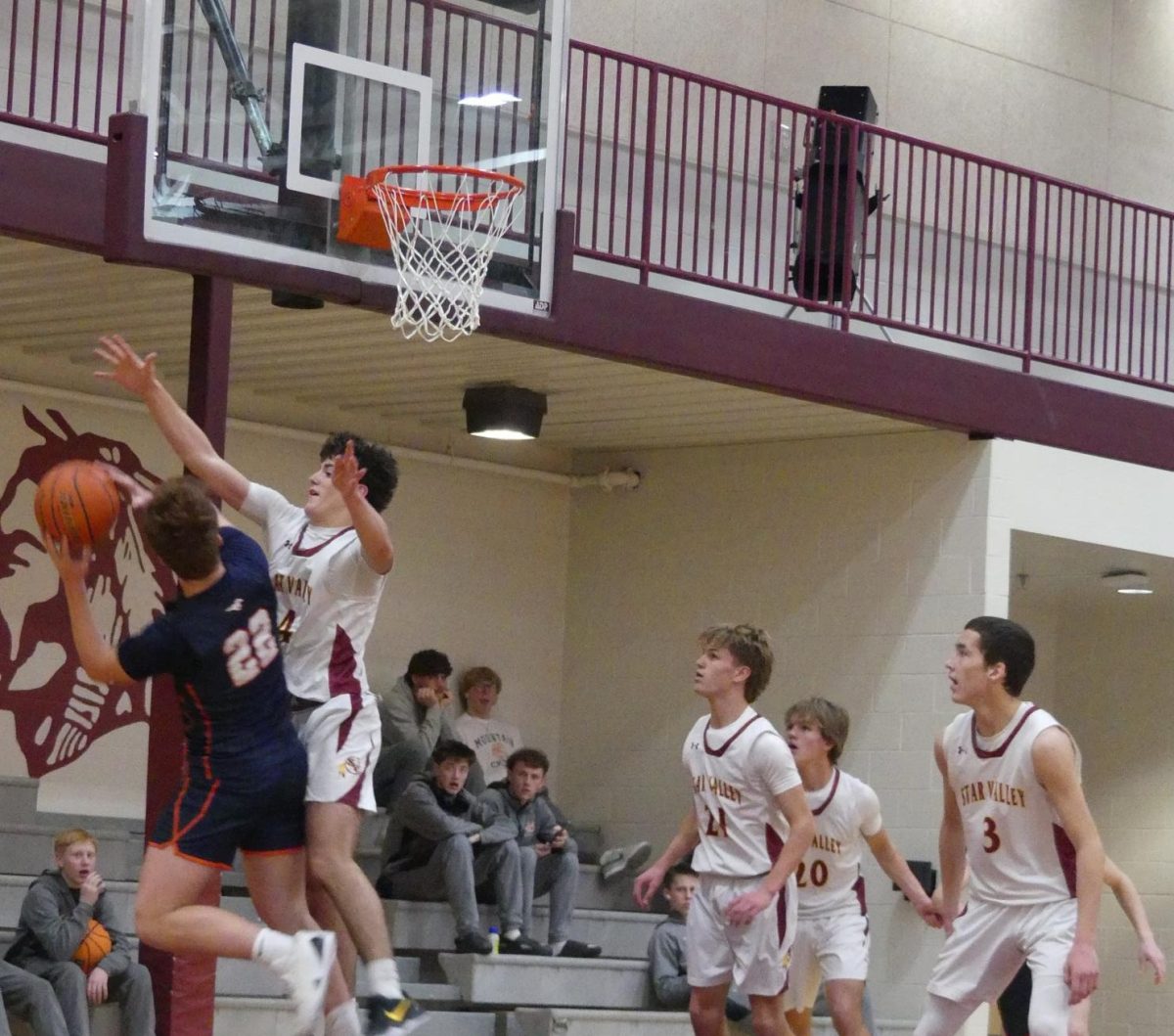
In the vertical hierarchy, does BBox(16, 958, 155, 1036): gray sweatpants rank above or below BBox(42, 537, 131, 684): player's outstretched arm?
below

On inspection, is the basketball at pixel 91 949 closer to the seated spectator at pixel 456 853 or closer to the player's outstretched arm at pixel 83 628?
the seated spectator at pixel 456 853

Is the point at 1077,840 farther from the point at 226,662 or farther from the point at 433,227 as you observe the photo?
the point at 433,227

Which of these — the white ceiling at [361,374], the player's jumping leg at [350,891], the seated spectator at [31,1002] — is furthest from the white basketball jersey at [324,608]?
the white ceiling at [361,374]

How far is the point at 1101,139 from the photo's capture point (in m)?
17.5

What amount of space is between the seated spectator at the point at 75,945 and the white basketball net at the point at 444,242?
9.41 feet

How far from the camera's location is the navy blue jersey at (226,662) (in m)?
6.59

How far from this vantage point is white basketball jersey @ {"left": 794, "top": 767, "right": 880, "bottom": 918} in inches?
377

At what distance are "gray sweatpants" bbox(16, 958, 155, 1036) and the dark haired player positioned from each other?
8.91 feet

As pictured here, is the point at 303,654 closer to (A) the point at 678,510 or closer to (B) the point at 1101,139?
(A) the point at 678,510

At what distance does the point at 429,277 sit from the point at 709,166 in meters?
5.85

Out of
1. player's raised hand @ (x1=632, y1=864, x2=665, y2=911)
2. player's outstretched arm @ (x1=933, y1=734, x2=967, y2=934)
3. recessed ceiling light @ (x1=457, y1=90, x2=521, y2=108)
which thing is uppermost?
recessed ceiling light @ (x1=457, y1=90, x2=521, y2=108)

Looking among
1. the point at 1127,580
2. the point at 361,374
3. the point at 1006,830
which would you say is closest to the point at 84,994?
the point at 361,374

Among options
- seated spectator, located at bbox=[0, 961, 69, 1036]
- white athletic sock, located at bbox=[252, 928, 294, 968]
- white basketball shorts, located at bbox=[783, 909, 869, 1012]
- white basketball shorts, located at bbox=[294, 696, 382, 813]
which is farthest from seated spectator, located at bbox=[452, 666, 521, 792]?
white athletic sock, located at bbox=[252, 928, 294, 968]

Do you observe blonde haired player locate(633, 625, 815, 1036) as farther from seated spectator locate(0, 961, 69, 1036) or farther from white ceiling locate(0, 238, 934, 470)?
white ceiling locate(0, 238, 934, 470)
